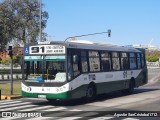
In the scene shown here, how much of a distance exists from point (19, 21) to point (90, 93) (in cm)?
4322

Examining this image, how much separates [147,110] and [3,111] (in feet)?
17.8

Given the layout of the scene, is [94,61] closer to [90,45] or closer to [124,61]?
[90,45]

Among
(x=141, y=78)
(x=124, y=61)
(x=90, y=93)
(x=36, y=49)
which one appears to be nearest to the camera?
(x=36, y=49)

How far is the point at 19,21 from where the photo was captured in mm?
59969

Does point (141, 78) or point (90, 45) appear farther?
point (141, 78)

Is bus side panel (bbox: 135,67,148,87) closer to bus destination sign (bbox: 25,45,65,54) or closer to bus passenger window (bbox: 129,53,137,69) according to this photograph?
bus passenger window (bbox: 129,53,137,69)

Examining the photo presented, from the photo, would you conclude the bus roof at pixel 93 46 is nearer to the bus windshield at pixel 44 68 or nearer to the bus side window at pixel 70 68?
the bus side window at pixel 70 68

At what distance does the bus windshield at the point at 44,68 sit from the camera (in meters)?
16.6

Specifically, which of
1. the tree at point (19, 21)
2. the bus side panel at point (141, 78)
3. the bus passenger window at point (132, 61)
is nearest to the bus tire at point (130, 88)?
the bus side panel at point (141, 78)

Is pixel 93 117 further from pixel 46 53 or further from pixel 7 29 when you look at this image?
pixel 7 29

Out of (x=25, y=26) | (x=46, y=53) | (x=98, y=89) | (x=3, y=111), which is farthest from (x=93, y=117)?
(x=25, y=26)

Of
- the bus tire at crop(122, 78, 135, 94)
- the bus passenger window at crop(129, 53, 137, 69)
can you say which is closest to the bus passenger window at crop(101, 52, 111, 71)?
the bus passenger window at crop(129, 53, 137, 69)

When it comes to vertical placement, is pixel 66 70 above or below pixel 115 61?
below

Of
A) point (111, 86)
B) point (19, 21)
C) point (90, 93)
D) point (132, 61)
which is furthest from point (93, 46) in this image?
point (19, 21)
